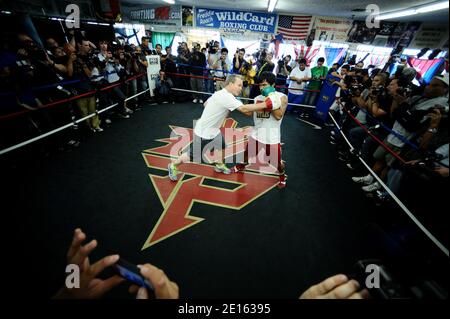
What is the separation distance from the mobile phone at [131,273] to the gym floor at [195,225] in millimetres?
1153

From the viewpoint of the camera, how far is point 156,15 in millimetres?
10805

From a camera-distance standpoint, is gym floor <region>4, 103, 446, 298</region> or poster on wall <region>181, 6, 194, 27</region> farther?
poster on wall <region>181, 6, 194, 27</region>

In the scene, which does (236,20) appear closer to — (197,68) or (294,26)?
(294,26)

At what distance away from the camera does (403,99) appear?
2842mm

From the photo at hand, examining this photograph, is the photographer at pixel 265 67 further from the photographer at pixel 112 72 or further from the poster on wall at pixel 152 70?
the photographer at pixel 112 72

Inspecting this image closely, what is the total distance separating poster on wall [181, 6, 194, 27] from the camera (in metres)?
10.2

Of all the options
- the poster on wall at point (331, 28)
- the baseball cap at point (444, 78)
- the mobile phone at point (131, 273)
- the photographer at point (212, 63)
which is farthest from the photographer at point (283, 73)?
the mobile phone at point (131, 273)

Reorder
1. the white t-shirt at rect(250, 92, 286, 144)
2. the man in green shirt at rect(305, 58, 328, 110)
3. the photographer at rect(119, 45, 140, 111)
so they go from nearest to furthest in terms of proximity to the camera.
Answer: the white t-shirt at rect(250, 92, 286, 144)
the photographer at rect(119, 45, 140, 111)
the man in green shirt at rect(305, 58, 328, 110)

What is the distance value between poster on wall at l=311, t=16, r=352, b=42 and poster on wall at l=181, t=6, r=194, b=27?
5.97 m

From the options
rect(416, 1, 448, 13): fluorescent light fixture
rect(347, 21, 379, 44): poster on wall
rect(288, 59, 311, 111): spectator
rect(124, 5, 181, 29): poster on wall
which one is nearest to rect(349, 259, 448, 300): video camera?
rect(416, 1, 448, 13): fluorescent light fixture

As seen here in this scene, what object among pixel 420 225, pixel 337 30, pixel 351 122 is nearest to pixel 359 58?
pixel 337 30

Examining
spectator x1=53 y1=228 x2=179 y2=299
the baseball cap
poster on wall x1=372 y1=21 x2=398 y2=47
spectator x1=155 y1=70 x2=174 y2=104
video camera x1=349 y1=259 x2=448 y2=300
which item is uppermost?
poster on wall x1=372 y1=21 x2=398 y2=47

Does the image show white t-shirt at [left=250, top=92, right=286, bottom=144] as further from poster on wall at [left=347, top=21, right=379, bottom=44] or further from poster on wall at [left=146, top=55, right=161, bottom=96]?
poster on wall at [left=347, top=21, right=379, bottom=44]

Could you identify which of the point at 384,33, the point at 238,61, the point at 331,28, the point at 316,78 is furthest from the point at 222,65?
the point at 384,33
